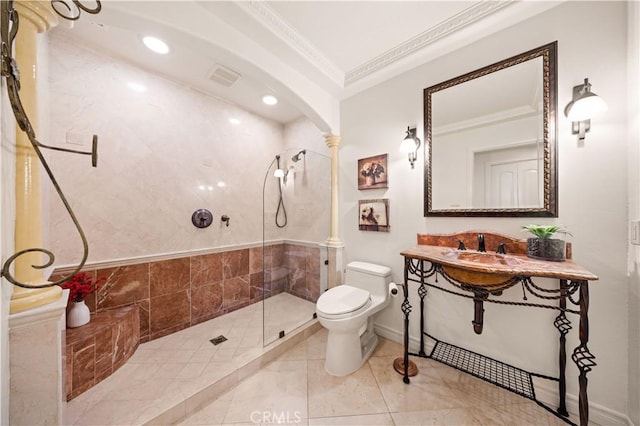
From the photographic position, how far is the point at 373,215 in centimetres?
207

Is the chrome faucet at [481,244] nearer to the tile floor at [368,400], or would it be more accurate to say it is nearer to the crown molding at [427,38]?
the tile floor at [368,400]

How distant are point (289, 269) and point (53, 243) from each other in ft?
6.21

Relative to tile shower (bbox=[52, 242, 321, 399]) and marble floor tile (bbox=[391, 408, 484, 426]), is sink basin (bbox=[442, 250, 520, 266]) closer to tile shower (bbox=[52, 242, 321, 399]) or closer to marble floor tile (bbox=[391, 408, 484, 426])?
marble floor tile (bbox=[391, 408, 484, 426])

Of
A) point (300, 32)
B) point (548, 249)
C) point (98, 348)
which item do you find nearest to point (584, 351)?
point (548, 249)

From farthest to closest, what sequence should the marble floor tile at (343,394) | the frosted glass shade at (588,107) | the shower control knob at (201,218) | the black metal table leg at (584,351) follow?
the shower control knob at (201,218) < the marble floor tile at (343,394) < the frosted glass shade at (588,107) < the black metal table leg at (584,351)

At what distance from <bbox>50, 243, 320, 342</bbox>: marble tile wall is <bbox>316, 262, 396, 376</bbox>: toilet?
0.70m

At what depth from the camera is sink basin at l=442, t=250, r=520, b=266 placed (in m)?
1.23

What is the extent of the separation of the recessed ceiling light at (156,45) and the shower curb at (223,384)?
2466 millimetres

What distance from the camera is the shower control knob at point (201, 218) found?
7.40 ft

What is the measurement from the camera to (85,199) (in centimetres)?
169

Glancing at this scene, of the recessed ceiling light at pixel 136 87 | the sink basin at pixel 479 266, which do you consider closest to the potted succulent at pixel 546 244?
the sink basin at pixel 479 266

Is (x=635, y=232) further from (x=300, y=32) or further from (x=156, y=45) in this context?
(x=156, y=45)

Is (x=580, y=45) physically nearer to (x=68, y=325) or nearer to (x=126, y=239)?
(x=126, y=239)

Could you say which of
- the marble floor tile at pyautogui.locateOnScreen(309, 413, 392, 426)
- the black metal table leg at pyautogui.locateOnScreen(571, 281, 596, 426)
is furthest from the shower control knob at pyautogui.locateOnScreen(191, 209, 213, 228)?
the black metal table leg at pyautogui.locateOnScreen(571, 281, 596, 426)
